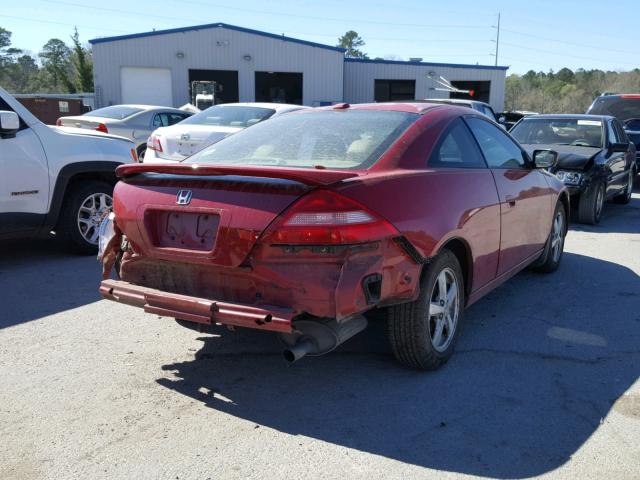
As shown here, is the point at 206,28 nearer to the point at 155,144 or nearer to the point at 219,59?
the point at 219,59

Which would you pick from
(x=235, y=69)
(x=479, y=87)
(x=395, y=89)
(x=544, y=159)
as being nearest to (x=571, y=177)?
(x=544, y=159)

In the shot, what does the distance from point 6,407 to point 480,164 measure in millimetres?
3467

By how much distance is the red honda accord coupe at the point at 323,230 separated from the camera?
3123 mm

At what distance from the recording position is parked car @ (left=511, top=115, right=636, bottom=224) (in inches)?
368

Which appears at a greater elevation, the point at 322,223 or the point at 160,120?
the point at 160,120

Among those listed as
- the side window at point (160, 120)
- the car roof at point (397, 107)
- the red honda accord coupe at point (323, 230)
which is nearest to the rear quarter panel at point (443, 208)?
the red honda accord coupe at point (323, 230)

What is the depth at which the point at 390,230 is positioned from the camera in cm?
326

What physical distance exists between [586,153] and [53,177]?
25.5 ft

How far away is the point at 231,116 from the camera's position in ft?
33.0

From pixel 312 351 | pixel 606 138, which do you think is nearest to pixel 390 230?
pixel 312 351

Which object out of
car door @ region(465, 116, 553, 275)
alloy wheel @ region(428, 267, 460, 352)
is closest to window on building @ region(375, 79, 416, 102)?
car door @ region(465, 116, 553, 275)

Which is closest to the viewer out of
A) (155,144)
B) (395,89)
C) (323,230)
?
(323,230)

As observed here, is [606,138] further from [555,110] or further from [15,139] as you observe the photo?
[555,110]

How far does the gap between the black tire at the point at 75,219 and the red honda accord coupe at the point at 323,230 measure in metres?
2.97
